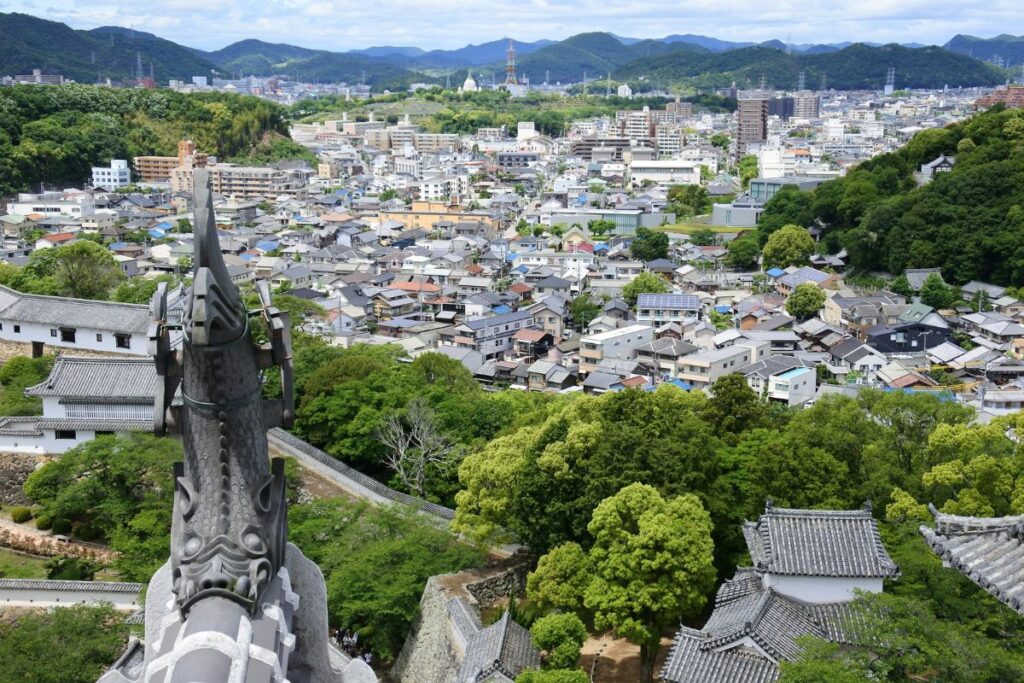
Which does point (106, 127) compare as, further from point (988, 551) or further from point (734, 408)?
point (988, 551)

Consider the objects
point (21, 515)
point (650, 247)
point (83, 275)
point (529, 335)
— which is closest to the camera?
point (21, 515)

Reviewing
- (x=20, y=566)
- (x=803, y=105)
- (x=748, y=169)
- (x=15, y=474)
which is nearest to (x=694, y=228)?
(x=748, y=169)

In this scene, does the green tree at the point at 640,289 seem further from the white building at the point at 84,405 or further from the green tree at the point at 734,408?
the white building at the point at 84,405

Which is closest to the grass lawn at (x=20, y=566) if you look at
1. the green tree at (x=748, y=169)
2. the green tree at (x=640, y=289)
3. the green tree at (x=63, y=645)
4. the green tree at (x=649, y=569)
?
the green tree at (x=63, y=645)

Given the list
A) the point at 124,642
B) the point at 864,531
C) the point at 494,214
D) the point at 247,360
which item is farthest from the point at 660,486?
the point at 494,214

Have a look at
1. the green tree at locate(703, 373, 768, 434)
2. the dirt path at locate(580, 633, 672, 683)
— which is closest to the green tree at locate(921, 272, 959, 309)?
the green tree at locate(703, 373, 768, 434)

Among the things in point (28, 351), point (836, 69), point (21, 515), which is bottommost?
point (21, 515)

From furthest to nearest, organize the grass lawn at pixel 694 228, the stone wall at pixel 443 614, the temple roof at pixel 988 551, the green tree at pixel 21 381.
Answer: the grass lawn at pixel 694 228
the green tree at pixel 21 381
the stone wall at pixel 443 614
the temple roof at pixel 988 551

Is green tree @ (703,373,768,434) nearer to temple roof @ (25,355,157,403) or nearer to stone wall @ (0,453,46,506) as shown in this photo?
temple roof @ (25,355,157,403)
